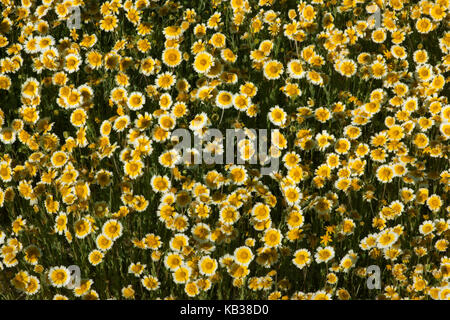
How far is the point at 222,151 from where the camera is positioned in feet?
9.75

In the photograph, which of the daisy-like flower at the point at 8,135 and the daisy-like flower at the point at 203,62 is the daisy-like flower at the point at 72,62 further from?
the daisy-like flower at the point at 203,62

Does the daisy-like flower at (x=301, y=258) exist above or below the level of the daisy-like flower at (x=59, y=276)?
above

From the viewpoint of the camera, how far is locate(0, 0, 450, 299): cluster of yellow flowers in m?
2.56

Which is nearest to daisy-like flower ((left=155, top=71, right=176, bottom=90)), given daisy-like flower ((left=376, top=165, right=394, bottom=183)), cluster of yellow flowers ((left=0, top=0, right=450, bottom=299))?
cluster of yellow flowers ((left=0, top=0, right=450, bottom=299))

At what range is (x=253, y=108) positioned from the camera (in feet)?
10.6

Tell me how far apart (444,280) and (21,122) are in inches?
100

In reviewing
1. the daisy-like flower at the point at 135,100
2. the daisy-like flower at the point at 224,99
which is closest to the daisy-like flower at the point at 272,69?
the daisy-like flower at the point at 224,99

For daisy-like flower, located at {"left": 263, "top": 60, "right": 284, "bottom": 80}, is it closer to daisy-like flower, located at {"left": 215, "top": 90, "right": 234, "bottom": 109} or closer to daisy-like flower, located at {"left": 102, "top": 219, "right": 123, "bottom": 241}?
daisy-like flower, located at {"left": 215, "top": 90, "right": 234, "bottom": 109}

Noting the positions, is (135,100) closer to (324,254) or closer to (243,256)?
(243,256)

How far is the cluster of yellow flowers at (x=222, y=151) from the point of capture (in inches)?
101

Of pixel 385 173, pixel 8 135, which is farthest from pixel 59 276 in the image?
pixel 385 173

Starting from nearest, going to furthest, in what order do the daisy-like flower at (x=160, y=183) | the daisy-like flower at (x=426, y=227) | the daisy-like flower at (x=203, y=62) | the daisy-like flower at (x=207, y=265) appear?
the daisy-like flower at (x=207, y=265) < the daisy-like flower at (x=426, y=227) < the daisy-like flower at (x=160, y=183) < the daisy-like flower at (x=203, y=62)
